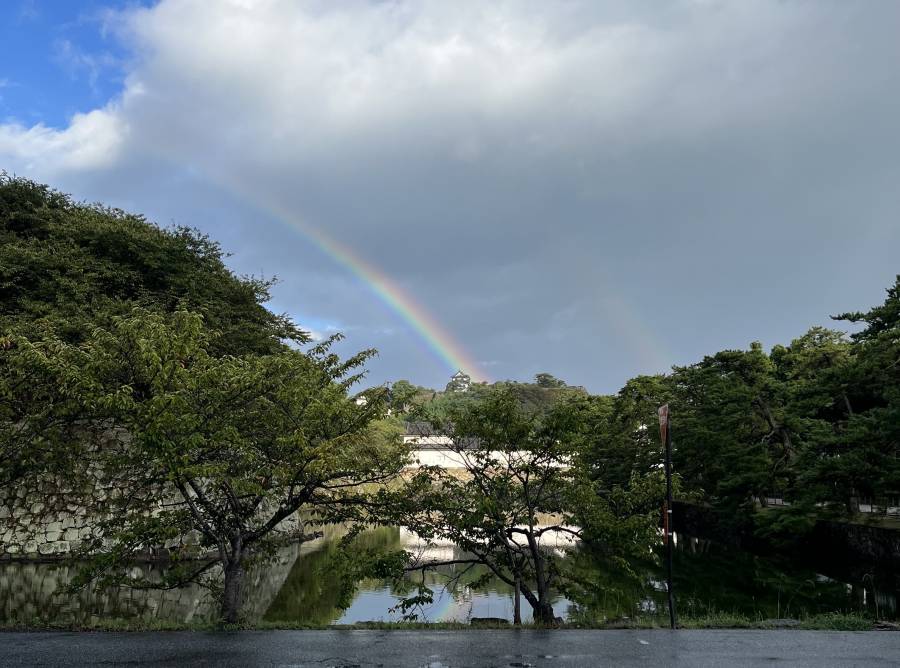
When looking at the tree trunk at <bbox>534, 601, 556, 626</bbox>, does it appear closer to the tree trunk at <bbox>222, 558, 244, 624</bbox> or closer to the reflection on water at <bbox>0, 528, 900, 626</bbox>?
the reflection on water at <bbox>0, 528, 900, 626</bbox>

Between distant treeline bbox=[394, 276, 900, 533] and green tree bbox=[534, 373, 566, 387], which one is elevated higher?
green tree bbox=[534, 373, 566, 387]

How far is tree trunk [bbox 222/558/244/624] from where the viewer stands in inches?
483

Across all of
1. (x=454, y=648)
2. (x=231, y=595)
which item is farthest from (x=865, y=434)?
(x=231, y=595)

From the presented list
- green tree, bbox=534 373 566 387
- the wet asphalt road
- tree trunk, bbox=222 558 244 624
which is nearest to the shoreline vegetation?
tree trunk, bbox=222 558 244 624

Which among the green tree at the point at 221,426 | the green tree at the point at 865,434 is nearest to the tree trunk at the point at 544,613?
the green tree at the point at 221,426

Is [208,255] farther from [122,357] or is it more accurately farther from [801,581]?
[801,581]

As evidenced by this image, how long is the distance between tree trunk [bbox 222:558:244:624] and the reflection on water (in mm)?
1704

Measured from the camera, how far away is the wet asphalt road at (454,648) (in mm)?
8703

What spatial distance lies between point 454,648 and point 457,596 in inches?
533

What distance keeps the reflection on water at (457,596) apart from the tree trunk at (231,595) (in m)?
1.70

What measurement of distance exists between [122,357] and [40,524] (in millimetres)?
19209

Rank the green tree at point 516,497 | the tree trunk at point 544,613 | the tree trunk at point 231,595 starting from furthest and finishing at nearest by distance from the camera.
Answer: the green tree at point 516,497 < the tree trunk at point 544,613 < the tree trunk at point 231,595

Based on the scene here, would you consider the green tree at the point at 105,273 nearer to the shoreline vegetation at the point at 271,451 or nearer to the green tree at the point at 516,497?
the shoreline vegetation at the point at 271,451

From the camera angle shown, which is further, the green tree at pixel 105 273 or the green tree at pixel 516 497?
the green tree at pixel 105 273
